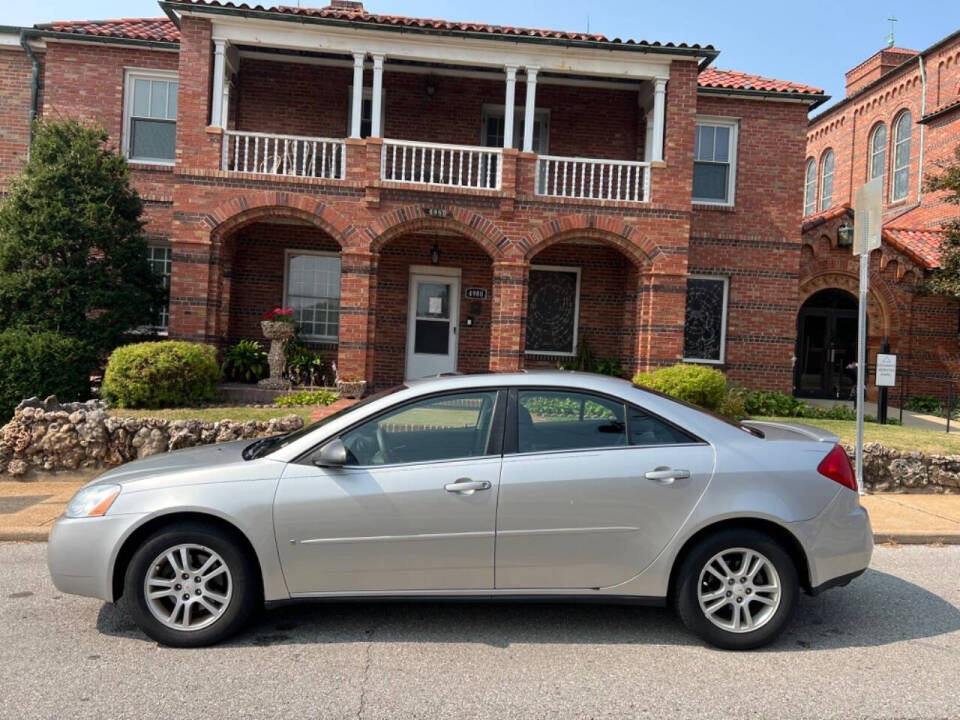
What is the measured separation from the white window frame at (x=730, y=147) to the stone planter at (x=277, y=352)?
360 inches

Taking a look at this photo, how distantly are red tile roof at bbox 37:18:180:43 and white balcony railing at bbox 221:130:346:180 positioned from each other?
2.66m

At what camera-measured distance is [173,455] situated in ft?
16.2

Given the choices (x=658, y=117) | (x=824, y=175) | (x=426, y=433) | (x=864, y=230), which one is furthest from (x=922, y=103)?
(x=426, y=433)

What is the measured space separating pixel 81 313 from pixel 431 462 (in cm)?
998

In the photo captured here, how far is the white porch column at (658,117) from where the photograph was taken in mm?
13664

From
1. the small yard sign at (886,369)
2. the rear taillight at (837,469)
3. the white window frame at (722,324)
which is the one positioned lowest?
the rear taillight at (837,469)

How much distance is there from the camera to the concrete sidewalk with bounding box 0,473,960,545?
22.2 ft

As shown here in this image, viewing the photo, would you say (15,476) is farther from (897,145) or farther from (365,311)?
(897,145)

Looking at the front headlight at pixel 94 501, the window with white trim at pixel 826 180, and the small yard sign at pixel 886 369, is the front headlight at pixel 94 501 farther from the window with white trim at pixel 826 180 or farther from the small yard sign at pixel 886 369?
the window with white trim at pixel 826 180

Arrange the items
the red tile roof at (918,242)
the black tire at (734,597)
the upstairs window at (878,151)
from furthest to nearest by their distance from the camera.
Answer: the upstairs window at (878,151) → the red tile roof at (918,242) → the black tire at (734,597)

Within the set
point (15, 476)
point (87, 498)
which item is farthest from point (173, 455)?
point (15, 476)

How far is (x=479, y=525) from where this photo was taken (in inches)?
167

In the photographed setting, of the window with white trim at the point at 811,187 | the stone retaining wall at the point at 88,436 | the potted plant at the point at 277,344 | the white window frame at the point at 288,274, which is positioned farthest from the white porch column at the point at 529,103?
the window with white trim at the point at 811,187

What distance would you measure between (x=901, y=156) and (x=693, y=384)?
16612mm
